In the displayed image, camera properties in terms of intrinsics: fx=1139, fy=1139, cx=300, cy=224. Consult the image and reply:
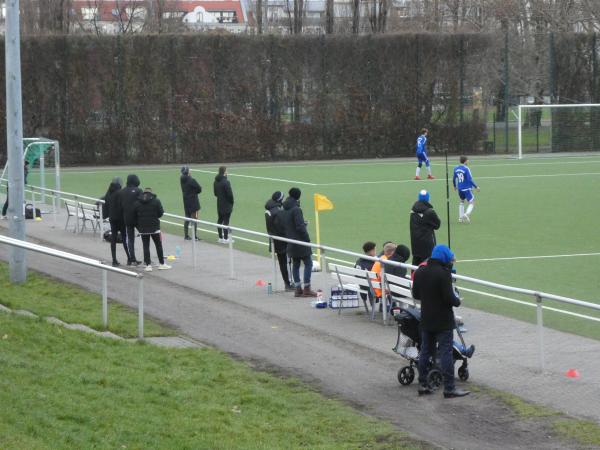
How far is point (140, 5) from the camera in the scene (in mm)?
86000

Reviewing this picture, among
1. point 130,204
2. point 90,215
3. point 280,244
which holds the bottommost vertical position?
point 90,215

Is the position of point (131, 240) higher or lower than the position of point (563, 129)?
lower

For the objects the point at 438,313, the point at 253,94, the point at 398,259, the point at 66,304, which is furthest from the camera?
the point at 253,94

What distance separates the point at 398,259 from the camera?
15547 mm

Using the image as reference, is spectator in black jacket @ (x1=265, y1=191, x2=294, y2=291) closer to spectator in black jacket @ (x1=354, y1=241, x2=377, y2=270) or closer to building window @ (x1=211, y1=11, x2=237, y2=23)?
spectator in black jacket @ (x1=354, y1=241, x2=377, y2=270)

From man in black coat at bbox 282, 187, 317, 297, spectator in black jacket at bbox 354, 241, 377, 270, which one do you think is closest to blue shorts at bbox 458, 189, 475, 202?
man in black coat at bbox 282, 187, 317, 297

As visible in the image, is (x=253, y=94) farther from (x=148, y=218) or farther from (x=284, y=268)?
(x=284, y=268)

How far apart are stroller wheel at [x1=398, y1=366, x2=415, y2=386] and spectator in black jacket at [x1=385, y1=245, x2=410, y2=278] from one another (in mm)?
3124

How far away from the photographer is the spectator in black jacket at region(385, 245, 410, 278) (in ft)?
49.7

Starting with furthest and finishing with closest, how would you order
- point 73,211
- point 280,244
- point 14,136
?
1. point 73,211
2. point 14,136
3. point 280,244

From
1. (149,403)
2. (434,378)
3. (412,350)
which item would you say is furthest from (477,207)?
(149,403)

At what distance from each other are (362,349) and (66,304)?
4.58 metres

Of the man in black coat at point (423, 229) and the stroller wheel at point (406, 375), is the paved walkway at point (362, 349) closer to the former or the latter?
the stroller wheel at point (406, 375)

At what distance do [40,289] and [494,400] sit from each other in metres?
8.41
